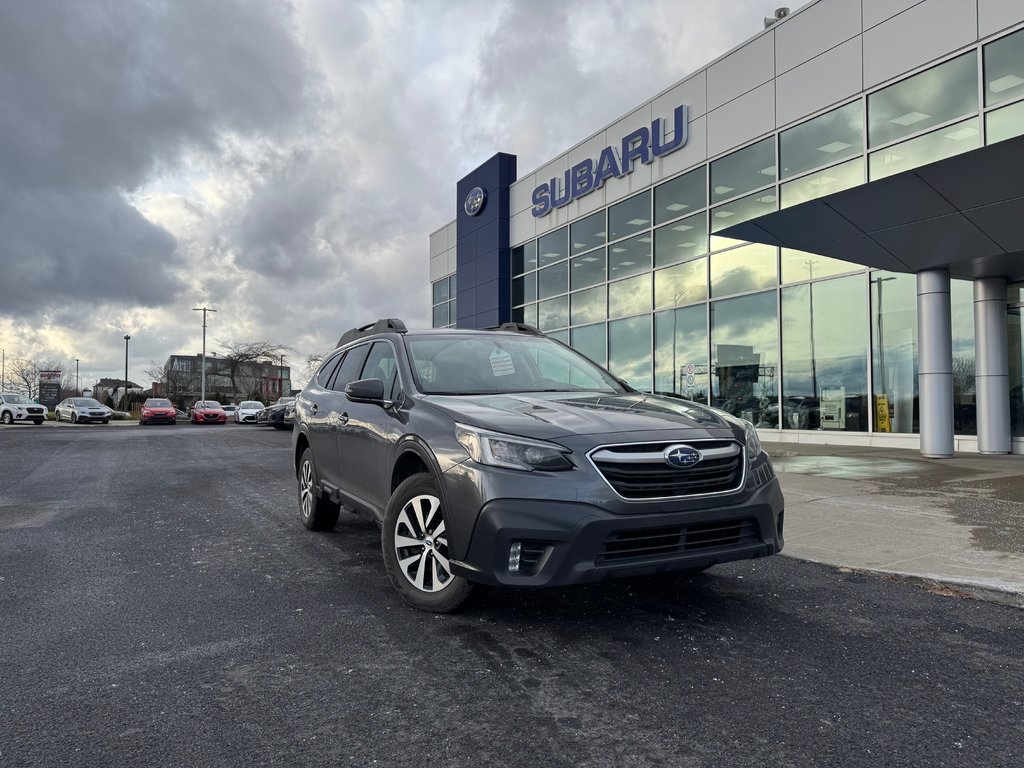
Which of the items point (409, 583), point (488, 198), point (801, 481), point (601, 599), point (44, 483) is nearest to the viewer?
point (409, 583)

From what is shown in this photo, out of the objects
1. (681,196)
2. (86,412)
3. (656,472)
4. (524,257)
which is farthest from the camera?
(86,412)

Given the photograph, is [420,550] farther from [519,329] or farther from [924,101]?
[924,101]

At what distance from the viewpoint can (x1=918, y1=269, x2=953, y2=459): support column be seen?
1190 cm

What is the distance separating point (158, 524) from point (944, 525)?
7416 millimetres

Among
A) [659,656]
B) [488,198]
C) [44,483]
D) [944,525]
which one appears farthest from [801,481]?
[488,198]

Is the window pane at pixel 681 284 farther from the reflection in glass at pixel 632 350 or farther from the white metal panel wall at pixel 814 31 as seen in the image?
the white metal panel wall at pixel 814 31

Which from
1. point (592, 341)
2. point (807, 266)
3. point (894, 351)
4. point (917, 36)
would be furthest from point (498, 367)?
point (592, 341)

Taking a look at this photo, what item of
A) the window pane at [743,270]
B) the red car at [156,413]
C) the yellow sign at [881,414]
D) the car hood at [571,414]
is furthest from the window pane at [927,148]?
the red car at [156,413]

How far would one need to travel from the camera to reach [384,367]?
525 cm

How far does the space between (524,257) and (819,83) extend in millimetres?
13329

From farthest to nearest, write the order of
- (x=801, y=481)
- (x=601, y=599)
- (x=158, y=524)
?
(x=801, y=481) < (x=158, y=524) < (x=601, y=599)

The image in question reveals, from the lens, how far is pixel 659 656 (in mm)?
3330

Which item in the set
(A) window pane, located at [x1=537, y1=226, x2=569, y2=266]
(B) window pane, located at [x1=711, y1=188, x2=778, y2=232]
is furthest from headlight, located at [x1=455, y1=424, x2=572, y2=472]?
(A) window pane, located at [x1=537, y1=226, x2=569, y2=266]

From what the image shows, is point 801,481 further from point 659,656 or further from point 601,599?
point 659,656
